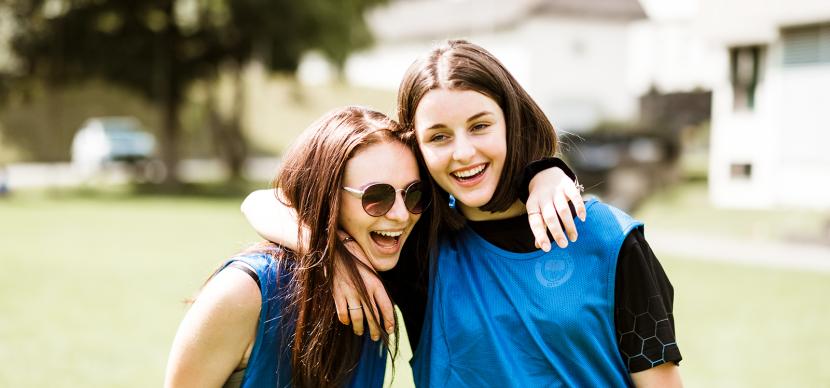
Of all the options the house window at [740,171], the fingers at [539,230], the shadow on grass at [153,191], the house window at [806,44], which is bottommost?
the shadow on grass at [153,191]

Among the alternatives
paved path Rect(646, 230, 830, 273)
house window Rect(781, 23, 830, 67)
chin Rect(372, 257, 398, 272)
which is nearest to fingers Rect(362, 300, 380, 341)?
chin Rect(372, 257, 398, 272)

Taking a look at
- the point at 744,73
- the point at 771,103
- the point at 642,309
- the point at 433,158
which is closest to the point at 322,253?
the point at 433,158

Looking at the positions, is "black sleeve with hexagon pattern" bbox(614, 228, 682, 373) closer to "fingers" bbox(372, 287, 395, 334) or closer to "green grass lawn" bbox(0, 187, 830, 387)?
"fingers" bbox(372, 287, 395, 334)

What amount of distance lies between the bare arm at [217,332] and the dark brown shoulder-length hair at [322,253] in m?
0.14

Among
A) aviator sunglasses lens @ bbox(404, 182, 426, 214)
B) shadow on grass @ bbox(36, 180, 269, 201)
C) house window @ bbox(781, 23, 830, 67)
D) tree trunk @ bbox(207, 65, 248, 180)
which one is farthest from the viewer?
tree trunk @ bbox(207, 65, 248, 180)

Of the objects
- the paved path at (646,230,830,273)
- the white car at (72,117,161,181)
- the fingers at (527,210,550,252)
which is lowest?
the paved path at (646,230,830,273)

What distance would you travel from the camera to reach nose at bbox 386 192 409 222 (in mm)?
2447

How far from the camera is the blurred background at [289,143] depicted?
765 cm

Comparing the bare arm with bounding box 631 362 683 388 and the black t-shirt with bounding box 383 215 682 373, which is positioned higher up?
the black t-shirt with bounding box 383 215 682 373

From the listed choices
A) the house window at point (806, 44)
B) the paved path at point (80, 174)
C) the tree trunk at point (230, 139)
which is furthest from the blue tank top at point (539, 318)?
the tree trunk at point (230, 139)

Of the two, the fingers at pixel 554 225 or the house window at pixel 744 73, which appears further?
the house window at pixel 744 73

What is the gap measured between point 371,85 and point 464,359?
45.6 meters

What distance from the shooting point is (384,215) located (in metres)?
2.45

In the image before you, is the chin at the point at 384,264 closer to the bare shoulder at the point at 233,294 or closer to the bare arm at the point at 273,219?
the bare arm at the point at 273,219
